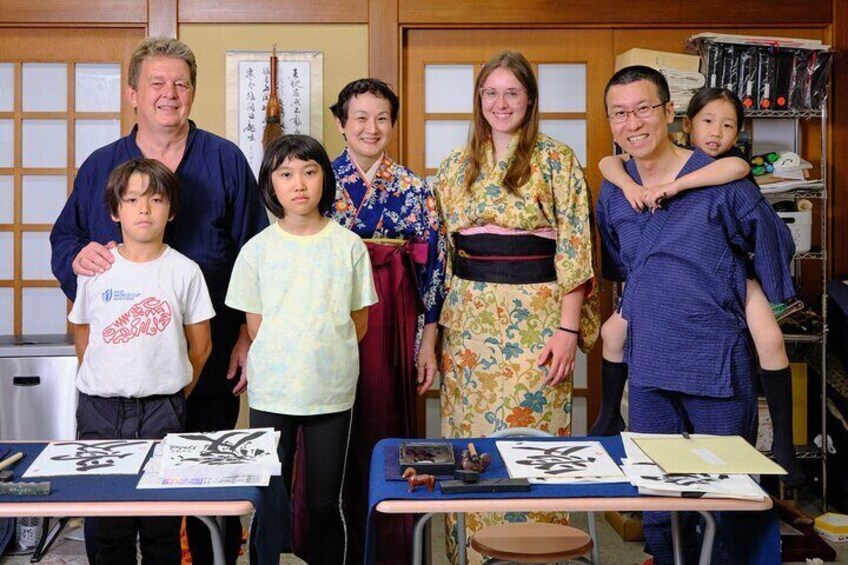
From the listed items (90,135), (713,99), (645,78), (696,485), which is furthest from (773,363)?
(90,135)

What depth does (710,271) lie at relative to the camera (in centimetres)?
223

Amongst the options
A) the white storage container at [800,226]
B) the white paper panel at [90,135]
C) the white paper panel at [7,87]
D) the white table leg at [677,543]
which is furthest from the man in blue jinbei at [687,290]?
the white paper panel at [7,87]

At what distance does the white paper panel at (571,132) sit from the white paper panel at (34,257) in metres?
2.26

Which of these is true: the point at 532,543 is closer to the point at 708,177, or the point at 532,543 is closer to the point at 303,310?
the point at 303,310

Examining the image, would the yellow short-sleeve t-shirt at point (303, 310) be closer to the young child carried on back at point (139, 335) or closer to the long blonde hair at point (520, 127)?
the young child carried on back at point (139, 335)

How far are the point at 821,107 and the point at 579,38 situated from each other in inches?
40.7

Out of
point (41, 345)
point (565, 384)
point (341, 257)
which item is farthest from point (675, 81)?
point (41, 345)

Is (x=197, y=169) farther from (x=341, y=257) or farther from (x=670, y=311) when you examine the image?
(x=670, y=311)

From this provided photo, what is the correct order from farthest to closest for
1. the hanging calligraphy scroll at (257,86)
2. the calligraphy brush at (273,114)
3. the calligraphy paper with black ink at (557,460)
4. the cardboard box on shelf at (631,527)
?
the hanging calligraphy scroll at (257,86) < the calligraphy brush at (273,114) < the cardboard box on shelf at (631,527) < the calligraphy paper with black ink at (557,460)

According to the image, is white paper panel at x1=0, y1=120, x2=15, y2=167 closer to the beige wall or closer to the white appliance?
the beige wall

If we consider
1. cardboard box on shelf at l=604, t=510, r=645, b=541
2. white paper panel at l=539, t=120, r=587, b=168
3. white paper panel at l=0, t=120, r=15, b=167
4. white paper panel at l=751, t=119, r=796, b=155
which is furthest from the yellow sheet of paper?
white paper panel at l=0, t=120, r=15, b=167

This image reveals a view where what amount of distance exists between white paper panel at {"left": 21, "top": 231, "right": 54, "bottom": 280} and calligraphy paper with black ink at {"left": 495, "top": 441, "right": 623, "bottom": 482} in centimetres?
290

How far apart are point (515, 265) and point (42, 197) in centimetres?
251

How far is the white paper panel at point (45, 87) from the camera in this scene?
13.9 ft
